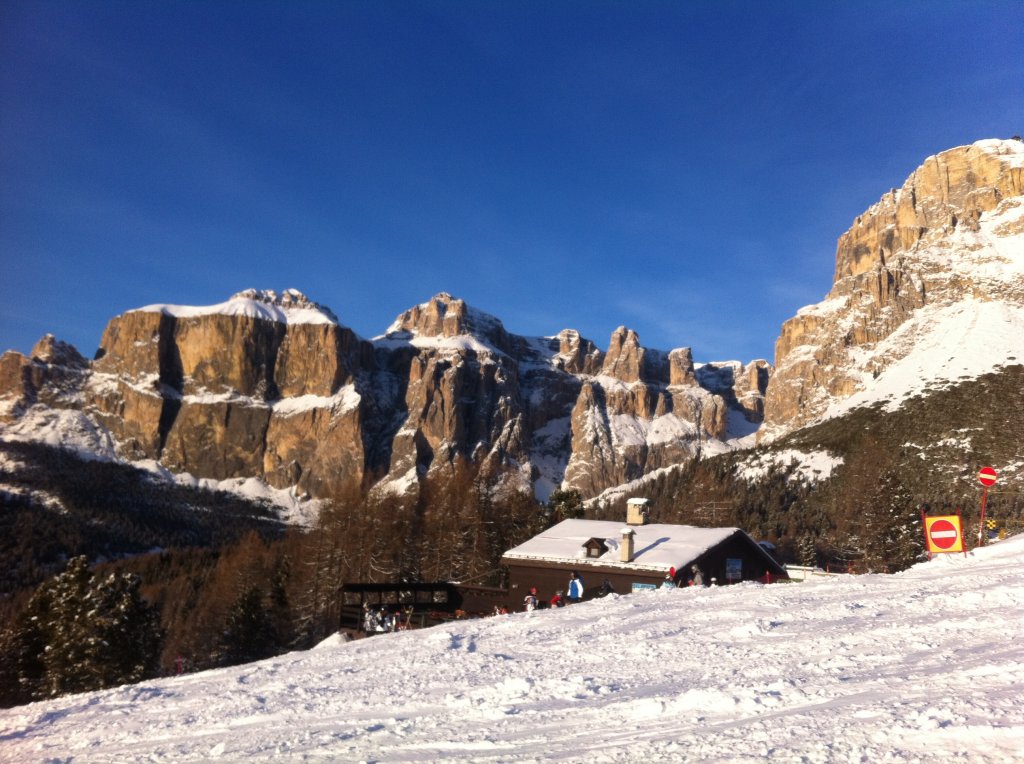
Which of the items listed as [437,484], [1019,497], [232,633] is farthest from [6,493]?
[1019,497]

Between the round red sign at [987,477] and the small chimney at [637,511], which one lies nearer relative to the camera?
the round red sign at [987,477]

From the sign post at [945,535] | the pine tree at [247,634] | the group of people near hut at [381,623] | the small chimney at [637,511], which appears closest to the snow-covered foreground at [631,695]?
the sign post at [945,535]

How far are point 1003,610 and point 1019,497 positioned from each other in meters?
105

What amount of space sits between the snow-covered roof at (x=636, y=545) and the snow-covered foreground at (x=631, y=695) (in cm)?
1912

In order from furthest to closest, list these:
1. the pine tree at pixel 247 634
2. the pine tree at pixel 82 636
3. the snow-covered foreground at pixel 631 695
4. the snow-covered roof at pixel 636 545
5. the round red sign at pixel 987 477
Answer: the pine tree at pixel 247 634 → the snow-covered roof at pixel 636 545 → the pine tree at pixel 82 636 → the round red sign at pixel 987 477 → the snow-covered foreground at pixel 631 695

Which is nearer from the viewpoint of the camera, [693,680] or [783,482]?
[693,680]

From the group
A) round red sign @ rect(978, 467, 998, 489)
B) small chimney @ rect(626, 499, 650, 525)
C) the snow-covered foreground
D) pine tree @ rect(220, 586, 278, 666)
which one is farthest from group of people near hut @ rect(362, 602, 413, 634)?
pine tree @ rect(220, 586, 278, 666)

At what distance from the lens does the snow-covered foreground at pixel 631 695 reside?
6.49 meters

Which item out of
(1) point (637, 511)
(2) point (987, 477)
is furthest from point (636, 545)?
(2) point (987, 477)

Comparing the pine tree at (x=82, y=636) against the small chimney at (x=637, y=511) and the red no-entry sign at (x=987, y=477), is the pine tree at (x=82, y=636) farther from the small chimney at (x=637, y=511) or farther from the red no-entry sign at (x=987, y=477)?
the red no-entry sign at (x=987, y=477)

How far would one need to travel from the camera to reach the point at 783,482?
5458 inches

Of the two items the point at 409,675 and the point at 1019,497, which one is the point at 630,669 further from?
the point at 1019,497

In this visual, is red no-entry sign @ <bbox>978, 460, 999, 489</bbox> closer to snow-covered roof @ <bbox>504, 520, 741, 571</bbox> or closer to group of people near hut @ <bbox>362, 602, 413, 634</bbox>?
snow-covered roof @ <bbox>504, 520, 741, 571</bbox>

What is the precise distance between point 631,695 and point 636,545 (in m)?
28.0
